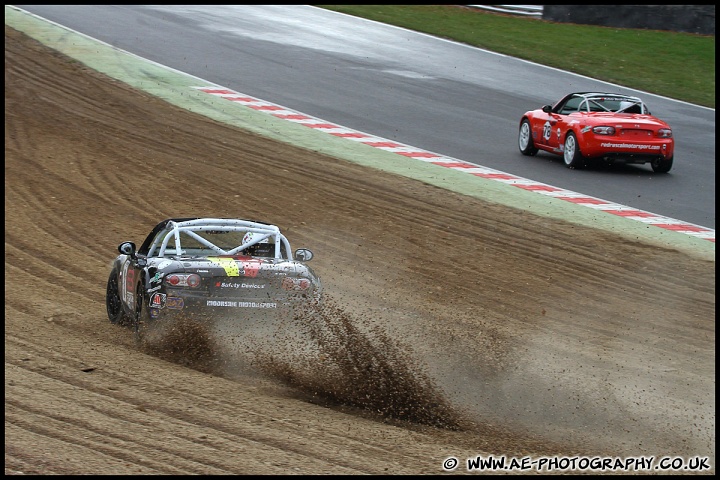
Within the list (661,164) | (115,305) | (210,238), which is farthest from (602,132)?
(115,305)

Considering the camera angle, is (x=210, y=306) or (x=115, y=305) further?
(x=115, y=305)

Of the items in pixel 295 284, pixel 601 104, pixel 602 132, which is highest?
pixel 295 284

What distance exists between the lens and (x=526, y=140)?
19.4m

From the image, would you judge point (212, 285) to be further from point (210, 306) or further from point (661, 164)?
point (661, 164)

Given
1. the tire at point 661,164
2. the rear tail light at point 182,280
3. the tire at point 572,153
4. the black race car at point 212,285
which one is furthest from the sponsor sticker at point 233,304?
the tire at point 661,164

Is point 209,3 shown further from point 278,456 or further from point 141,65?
point 278,456

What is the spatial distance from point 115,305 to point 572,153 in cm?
1067

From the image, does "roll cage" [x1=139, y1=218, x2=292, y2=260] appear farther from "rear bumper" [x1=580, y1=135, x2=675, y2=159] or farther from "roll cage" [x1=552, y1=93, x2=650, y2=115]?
"roll cage" [x1=552, y1=93, x2=650, y2=115]

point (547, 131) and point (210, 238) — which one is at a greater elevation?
point (210, 238)

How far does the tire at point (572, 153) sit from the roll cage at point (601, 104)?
22.3 inches

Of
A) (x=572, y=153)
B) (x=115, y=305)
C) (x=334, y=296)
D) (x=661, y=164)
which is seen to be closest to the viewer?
(x=115, y=305)

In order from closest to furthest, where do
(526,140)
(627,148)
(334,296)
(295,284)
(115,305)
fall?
1. (295,284)
2. (115,305)
3. (334,296)
4. (627,148)
5. (526,140)

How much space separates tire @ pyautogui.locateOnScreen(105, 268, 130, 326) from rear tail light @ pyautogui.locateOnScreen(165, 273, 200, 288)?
131cm

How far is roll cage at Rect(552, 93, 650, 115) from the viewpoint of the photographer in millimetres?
18438
